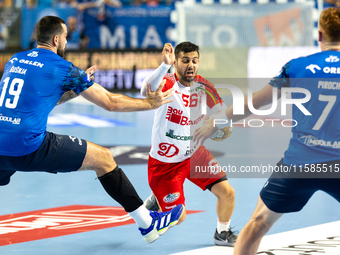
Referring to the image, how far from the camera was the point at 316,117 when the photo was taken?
11.4ft

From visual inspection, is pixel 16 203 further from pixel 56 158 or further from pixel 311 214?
pixel 311 214

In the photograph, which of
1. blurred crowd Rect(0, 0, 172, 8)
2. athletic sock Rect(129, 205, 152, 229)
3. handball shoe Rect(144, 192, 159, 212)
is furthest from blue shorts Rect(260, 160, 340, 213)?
blurred crowd Rect(0, 0, 172, 8)

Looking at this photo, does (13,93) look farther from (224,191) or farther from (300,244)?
(300,244)

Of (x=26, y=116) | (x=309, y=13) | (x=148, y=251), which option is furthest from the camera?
(x=309, y=13)

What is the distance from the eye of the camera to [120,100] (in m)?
4.67

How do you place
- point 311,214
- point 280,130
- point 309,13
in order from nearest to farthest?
point 311,214 → point 280,130 → point 309,13

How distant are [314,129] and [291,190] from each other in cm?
45

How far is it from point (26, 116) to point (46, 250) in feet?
4.83

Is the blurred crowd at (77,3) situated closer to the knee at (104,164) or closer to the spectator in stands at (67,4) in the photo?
the spectator in stands at (67,4)

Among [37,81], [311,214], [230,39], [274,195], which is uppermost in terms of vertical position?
[230,39]

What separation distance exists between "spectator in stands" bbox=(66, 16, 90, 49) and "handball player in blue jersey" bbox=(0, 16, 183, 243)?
16.7 meters

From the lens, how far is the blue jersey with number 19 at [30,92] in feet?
14.1

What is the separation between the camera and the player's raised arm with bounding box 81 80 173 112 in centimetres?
455

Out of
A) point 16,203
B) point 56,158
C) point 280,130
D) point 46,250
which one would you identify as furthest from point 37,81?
point 280,130
